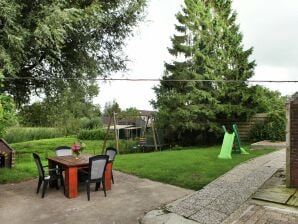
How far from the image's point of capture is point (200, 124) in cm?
1650

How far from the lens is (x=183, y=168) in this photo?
9633 millimetres

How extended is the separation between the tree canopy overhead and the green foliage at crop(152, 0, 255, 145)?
4.51 metres

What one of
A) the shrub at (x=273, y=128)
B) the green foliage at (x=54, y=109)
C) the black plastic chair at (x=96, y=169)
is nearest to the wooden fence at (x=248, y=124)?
the shrub at (x=273, y=128)

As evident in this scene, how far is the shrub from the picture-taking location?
16.3 m

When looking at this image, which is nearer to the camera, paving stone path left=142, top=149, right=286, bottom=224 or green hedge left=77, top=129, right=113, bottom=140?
paving stone path left=142, top=149, right=286, bottom=224

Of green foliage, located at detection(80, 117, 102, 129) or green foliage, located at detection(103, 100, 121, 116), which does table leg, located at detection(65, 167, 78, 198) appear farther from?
green foliage, located at detection(80, 117, 102, 129)

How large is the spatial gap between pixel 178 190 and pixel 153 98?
488 inches

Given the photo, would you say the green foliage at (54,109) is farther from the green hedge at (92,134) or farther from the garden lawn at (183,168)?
the green hedge at (92,134)

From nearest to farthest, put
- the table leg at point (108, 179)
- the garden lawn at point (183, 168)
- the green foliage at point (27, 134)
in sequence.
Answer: the table leg at point (108, 179)
the garden lawn at point (183, 168)
the green foliage at point (27, 134)

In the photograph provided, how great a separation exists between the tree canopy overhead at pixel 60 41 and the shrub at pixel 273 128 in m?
8.34

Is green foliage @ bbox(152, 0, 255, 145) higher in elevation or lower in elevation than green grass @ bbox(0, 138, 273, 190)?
higher

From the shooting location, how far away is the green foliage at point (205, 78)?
1639 centimetres

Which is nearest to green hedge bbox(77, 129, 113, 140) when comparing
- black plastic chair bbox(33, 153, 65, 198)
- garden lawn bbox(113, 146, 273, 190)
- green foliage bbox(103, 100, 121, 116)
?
green foliage bbox(103, 100, 121, 116)

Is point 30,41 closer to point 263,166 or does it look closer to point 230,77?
point 263,166
